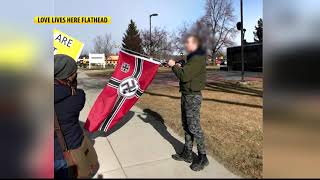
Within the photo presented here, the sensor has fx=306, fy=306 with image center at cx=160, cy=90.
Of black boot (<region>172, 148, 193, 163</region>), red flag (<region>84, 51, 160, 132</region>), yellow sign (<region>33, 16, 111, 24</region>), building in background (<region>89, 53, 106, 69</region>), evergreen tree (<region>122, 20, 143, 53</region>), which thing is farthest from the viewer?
building in background (<region>89, 53, 106, 69</region>)

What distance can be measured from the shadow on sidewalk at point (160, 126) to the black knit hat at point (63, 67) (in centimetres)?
232

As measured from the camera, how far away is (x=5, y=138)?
1.80 meters

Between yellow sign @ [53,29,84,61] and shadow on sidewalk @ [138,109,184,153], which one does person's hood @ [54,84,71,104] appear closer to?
yellow sign @ [53,29,84,61]

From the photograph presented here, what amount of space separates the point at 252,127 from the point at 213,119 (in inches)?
40.2

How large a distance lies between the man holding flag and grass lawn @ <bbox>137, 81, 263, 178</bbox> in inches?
16.9

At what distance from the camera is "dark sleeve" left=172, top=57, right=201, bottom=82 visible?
11.3ft

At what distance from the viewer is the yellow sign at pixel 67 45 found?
4704 millimetres

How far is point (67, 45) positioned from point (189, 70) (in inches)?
96.4

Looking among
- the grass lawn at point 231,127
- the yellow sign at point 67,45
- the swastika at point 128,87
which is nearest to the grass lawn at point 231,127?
the grass lawn at point 231,127

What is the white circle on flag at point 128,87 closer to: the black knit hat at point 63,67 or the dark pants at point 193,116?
the dark pants at point 193,116

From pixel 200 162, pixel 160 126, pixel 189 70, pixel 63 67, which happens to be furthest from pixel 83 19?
pixel 160 126

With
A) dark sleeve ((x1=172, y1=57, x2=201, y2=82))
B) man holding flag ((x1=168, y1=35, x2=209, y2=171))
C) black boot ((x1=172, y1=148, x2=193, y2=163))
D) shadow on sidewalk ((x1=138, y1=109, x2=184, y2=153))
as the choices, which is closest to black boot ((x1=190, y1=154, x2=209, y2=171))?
man holding flag ((x1=168, y1=35, x2=209, y2=171))

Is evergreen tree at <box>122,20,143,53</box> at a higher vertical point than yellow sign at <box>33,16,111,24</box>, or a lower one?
higher

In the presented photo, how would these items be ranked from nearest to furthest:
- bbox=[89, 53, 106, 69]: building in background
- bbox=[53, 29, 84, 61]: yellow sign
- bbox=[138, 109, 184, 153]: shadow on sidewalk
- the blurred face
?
1. the blurred face
2. bbox=[53, 29, 84, 61]: yellow sign
3. bbox=[138, 109, 184, 153]: shadow on sidewalk
4. bbox=[89, 53, 106, 69]: building in background
